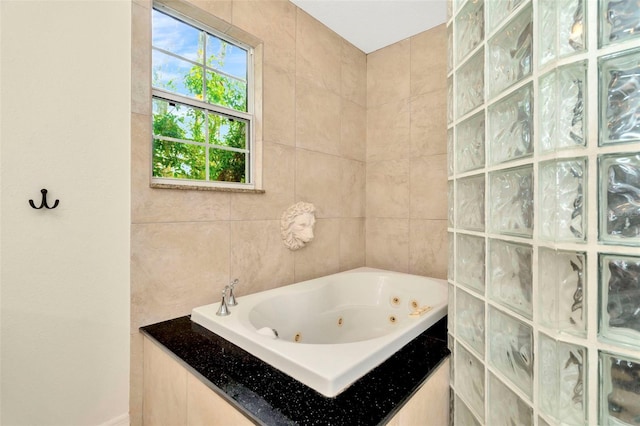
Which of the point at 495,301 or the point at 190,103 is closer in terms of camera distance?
the point at 495,301

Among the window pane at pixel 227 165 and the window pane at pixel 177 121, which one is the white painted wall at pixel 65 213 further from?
the window pane at pixel 227 165

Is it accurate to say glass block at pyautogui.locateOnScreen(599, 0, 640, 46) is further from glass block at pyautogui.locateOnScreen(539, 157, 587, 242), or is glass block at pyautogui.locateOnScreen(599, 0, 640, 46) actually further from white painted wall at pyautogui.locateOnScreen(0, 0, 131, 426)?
white painted wall at pyautogui.locateOnScreen(0, 0, 131, 426)

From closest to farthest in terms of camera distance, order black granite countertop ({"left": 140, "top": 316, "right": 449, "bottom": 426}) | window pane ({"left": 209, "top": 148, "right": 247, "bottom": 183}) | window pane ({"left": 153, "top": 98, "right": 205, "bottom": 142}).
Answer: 1. black granite countertop ({"left": 140, "top": 316, "right": 449, "bottom": 426})
2. window pane ({"left": 153, "top": 98, "right": 205, "bottom": 142})
3. window pane ({"left": 209, "top": 148, "right": 247, "bottom": 183})

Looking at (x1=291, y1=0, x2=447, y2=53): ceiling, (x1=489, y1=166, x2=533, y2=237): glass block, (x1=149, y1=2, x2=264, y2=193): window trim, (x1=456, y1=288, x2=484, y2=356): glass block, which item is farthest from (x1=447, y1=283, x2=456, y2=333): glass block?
(x1=291, y1=0, x2=447, y2=53): ceiling

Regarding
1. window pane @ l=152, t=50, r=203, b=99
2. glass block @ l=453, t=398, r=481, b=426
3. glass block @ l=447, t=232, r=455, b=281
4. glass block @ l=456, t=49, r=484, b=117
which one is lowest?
glass block @ l=453, t=398, r=481, b=426

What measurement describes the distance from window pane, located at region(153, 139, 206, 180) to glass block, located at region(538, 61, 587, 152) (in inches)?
63.6

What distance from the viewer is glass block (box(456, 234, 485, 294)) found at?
950 millimetres

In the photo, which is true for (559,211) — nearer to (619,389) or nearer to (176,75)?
(619,389)

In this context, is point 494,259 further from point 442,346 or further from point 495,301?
point 442,346

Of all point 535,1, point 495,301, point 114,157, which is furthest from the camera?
point 114,157

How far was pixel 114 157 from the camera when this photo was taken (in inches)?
53.7

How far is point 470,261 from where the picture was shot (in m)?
1.02

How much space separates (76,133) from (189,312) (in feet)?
3.34

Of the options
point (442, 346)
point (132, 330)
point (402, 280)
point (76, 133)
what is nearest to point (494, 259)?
point (442, 346)
